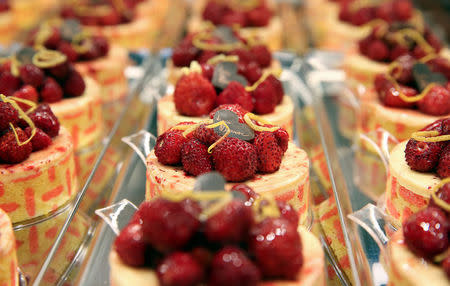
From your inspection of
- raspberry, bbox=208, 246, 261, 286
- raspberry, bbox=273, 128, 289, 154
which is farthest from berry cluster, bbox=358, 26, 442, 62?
raspberry, bbox=208, 246, 261, 286

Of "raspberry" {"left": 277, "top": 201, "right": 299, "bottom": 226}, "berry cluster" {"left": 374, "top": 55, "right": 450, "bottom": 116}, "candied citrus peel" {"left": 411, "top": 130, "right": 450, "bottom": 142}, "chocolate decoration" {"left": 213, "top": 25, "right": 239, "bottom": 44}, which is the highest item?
"raspberry" {"left": 277, "top": 201, "right": 299, "bottom": 226}

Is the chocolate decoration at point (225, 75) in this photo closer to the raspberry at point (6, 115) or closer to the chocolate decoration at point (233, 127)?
the chocolate decoration at point (233, 127)

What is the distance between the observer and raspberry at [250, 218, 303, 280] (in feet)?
4.74

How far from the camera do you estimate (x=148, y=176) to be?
2162 mm

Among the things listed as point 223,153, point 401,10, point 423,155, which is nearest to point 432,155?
point 423,155

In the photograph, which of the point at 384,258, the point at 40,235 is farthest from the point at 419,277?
the point at 40,235

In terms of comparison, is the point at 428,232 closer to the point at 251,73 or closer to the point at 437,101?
the point at 437,101

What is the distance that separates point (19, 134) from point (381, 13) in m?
3.03

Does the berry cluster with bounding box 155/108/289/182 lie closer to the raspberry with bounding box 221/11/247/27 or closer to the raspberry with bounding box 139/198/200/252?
the raspberry with bounding box 139/198/200/252

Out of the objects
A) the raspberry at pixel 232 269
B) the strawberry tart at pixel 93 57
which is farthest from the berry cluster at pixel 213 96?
the raspberry at pixel 232 269

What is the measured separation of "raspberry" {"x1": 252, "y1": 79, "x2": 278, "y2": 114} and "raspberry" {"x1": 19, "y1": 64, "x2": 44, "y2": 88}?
1.09 metres

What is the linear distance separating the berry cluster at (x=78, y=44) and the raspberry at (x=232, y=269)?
7.72 feet

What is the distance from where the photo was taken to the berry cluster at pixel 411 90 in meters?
2.71

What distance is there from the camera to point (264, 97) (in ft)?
8.71
